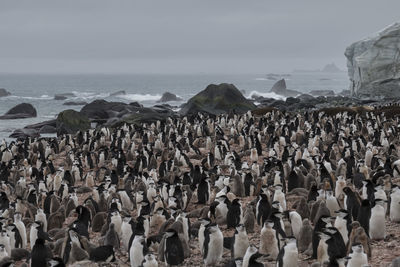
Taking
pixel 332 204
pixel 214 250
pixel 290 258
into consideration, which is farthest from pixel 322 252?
pixel 332 204

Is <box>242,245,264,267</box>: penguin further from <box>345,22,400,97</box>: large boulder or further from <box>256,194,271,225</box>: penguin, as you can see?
<box>345,22,400,97</box>: large boulder

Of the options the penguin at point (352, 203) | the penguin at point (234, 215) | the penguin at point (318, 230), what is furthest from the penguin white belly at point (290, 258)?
the penguin at point (234, 215)

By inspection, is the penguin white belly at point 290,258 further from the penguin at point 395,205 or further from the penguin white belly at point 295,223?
the penguin at point 395,205

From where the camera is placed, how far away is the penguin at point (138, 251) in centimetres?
896

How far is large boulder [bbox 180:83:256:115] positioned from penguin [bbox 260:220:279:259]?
3039cm

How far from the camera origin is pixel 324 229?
8406 millimetres

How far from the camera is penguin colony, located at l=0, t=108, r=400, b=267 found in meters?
8.94

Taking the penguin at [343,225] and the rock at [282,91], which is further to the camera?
the rock at [282,91]

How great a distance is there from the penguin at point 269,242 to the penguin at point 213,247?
0.67 metres

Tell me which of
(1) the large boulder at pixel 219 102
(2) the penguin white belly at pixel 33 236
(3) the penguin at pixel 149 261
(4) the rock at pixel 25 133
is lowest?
(4) the rock at pixel 25 133

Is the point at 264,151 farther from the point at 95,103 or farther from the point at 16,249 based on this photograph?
the point at 95,103

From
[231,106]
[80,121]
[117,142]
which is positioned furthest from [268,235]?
[231,106]

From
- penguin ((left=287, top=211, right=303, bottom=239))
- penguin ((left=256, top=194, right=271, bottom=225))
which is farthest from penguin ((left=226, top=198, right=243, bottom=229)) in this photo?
penguin ((left=287, top=211, right=303, bottom=239))

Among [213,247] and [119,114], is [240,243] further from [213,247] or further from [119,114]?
[119,114]
